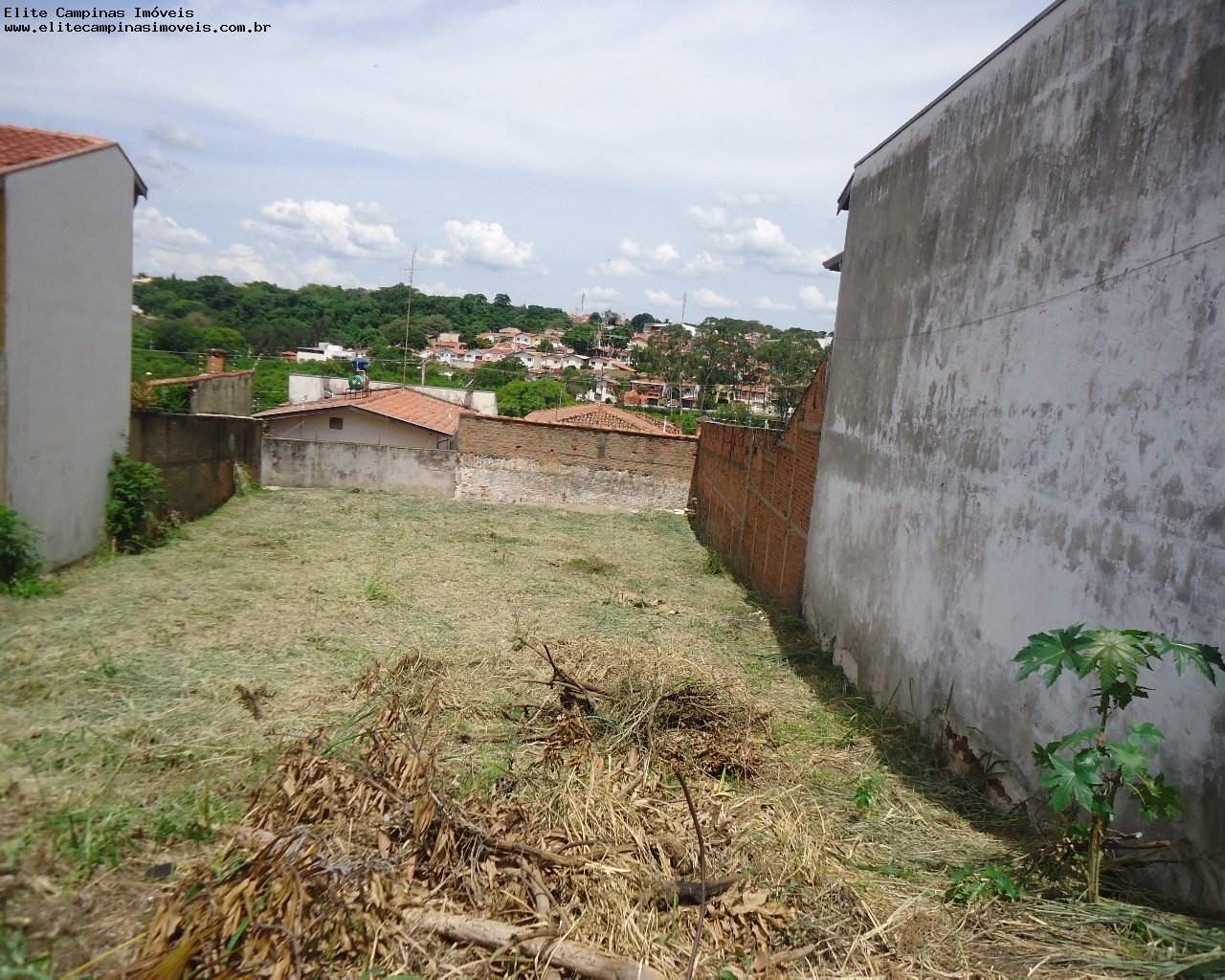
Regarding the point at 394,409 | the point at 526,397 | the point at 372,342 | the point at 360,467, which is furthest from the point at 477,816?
the point at 372,342

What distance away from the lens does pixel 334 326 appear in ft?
226

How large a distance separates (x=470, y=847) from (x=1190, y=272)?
3.98 m

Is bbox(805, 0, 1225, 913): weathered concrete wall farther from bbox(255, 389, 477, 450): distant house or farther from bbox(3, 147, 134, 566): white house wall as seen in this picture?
bbox(255, 389, 477, 450): distant house

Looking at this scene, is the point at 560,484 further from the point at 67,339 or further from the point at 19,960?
the point at 19,960

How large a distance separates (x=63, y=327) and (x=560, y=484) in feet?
Result: 36.4

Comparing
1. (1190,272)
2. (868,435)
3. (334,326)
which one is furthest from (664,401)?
(1190,272)

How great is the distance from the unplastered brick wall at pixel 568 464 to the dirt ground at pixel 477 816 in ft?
35.2

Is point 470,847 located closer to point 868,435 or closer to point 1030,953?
point 1030,953

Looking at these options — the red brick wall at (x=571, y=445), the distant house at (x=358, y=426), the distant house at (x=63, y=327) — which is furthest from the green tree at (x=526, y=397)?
the distant house at (x=63, y=327)

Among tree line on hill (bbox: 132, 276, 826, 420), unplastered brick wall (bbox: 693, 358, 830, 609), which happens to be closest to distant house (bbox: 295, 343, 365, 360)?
tree line on hill (bbox: 132, 276, 826, 420)

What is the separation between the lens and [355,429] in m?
23.3

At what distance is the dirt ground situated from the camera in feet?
9.53

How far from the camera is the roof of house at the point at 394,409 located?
22938mm

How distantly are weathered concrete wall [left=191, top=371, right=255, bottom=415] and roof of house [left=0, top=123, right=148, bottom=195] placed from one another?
8.87m
